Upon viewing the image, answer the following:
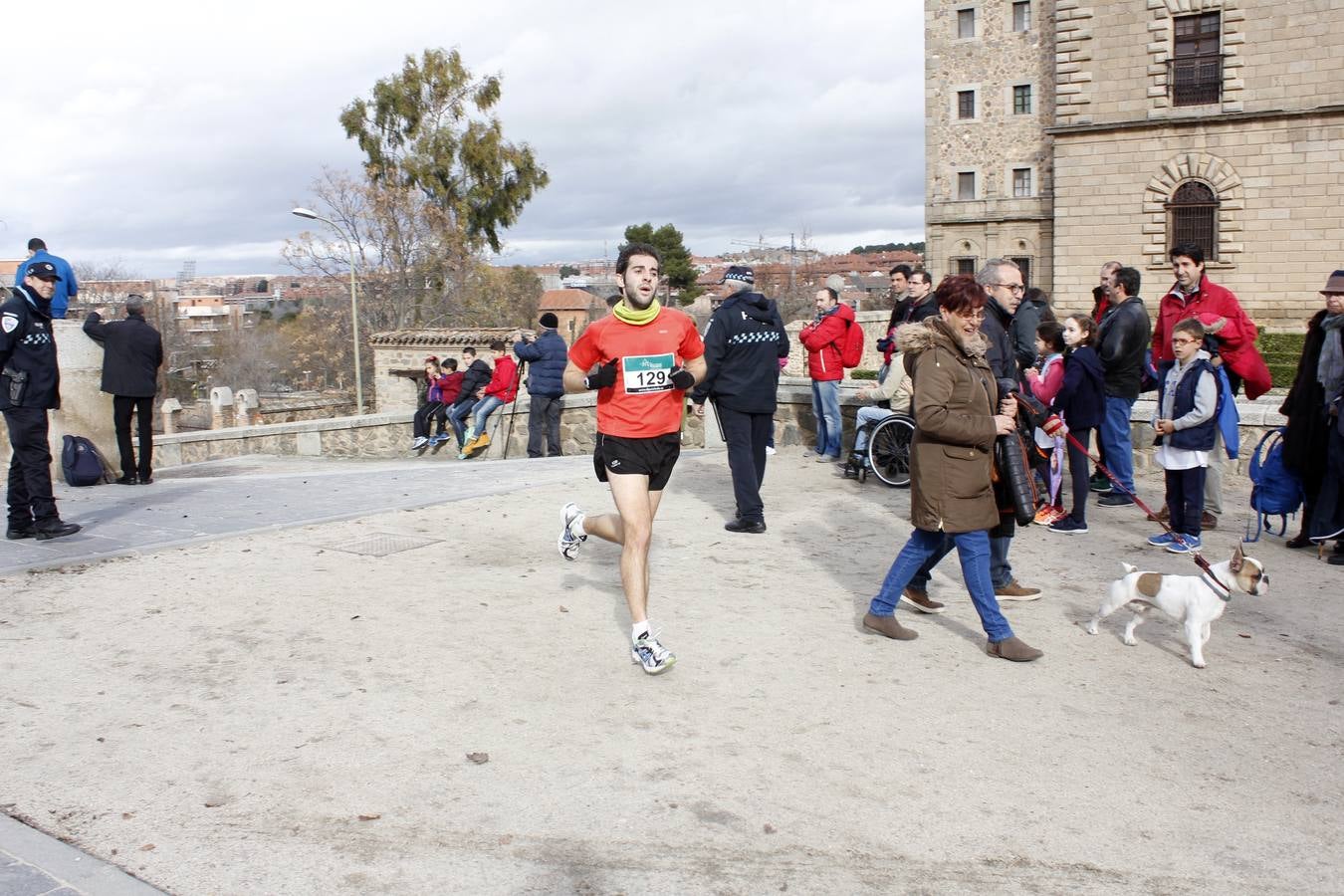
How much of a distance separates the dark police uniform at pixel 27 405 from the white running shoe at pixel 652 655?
4.71 m

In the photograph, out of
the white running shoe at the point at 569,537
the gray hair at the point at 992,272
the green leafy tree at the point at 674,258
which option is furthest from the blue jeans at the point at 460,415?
the green leafy tree at the point at 674,258

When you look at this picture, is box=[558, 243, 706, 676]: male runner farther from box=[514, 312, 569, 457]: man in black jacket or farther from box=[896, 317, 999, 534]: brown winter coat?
box=[514, 312, 569, 457]: man in black jacket

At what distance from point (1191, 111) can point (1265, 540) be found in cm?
2574

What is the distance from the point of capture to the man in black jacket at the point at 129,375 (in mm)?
9977

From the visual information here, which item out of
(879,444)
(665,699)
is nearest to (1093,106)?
(879,444)

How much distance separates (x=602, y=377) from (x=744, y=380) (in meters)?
3.09

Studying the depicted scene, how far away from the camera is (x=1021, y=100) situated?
40594mm

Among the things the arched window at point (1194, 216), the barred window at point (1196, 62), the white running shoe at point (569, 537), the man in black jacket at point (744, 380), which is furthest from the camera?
the arched window at point (1194, 216)

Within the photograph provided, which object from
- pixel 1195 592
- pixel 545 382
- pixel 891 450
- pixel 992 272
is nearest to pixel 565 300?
pixel 545 382

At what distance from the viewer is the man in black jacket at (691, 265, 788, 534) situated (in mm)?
7730

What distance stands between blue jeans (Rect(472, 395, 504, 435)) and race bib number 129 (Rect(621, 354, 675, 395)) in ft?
34.9

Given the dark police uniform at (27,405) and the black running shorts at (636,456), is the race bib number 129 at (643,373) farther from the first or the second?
the dark police uniform at (27,405)

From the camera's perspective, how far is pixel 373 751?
384 cm

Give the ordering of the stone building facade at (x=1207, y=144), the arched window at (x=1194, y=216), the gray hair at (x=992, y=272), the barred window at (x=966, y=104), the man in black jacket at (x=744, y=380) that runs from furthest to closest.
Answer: the barred window at (x=966, y=104)
the arched window at (x=1194, y=216)
the stone building facade at (x=1207, y=144)
the man in black jacket at (x=744, y=380)
the gray hair at (x=992, y=272)
